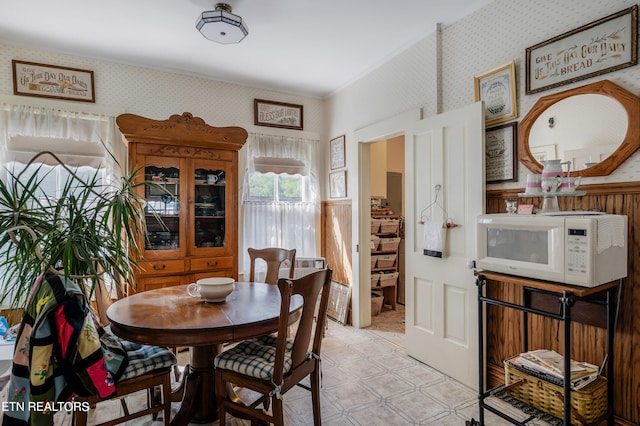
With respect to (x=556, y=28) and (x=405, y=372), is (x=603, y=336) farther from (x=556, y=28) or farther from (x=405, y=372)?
(x=556, y=28)

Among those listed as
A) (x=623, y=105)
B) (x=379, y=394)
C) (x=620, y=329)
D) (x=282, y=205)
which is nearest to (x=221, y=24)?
(x=282, y=205)

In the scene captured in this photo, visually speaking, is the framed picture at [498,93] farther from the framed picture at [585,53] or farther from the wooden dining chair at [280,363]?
the wooden dining chair at [280,363]

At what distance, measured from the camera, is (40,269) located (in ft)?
4.98

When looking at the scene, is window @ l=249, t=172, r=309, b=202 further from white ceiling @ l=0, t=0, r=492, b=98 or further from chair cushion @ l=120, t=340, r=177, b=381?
chair cushion @ l=120, t=340, r=177, b=381

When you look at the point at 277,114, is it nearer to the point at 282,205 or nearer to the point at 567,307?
the point at 282,205

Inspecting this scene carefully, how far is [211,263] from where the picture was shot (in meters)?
3.43

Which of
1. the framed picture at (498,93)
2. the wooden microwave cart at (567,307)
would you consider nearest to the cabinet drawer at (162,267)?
the wooden microwave cart at (567,307)

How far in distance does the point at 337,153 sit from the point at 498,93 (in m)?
2.14

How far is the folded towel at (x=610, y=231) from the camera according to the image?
166cm

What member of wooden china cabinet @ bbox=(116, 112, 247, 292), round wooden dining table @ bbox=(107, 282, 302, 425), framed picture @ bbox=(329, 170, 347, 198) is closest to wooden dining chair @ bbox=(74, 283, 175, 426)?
round wooden dining table @ bbox=(107, 282, 302, 425)

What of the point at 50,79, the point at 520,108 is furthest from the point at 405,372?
the point at 50,79

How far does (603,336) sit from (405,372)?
1.37 metres

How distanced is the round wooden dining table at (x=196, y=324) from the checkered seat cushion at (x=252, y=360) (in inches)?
3.8

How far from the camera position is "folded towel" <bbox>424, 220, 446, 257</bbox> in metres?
2.73
